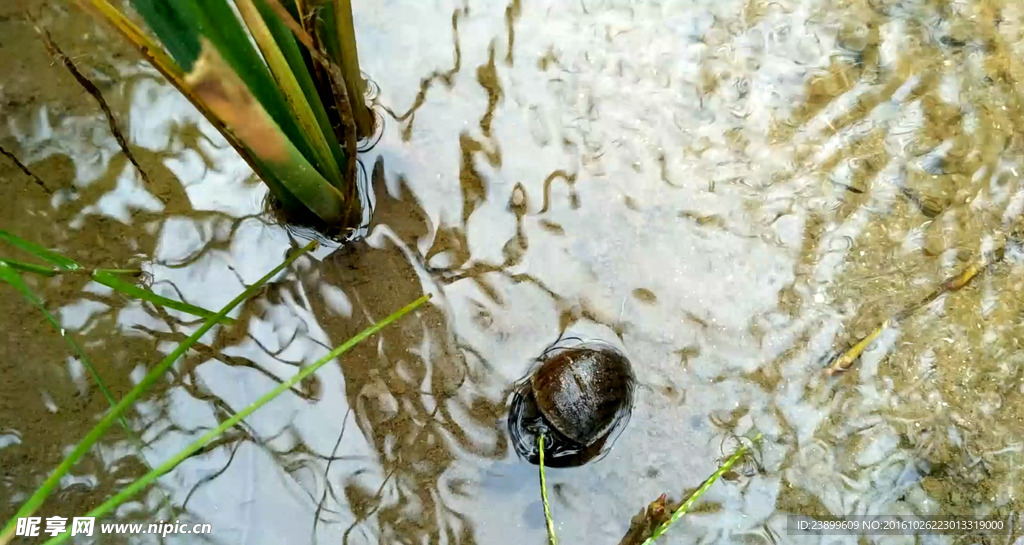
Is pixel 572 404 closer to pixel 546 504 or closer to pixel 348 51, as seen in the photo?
pixel 546 504

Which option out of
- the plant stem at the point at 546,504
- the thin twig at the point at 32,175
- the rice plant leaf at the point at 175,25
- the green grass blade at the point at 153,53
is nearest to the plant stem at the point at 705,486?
the plant stem at the point at 546,504

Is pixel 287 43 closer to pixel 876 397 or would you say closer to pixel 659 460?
pixel 659 460

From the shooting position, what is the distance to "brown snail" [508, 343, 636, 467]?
171 cm

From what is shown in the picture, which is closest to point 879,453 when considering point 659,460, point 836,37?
point 659,460

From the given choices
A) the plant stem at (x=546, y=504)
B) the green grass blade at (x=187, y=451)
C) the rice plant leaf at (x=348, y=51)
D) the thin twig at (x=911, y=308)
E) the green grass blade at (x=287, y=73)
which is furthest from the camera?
the thin twig at (x=911, y=308)

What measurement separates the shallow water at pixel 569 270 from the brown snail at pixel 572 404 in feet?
0.16

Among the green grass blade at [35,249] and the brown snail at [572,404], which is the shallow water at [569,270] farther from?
the green grass blade at [35,249]

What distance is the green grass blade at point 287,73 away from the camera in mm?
1179

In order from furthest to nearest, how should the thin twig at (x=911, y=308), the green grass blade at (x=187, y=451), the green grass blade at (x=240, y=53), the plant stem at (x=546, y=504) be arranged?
the thin twig at (x=911, y=308), the plant stem at (x=546, y=504), the green grass blade at (x=240, y=53), the green grass blade at (x=187, y=451)

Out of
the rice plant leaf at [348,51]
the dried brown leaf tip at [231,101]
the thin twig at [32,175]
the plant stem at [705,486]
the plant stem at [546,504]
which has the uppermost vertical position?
the thin twig at [32,175]

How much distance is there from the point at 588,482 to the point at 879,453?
82 cm

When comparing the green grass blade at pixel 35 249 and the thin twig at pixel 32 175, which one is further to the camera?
the thin twig at pixel 32 175

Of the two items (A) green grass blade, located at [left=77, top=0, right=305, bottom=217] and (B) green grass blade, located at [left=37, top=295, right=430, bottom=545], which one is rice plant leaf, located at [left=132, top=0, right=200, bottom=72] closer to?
(A) green grass blade, located at [left=77, top=0, right=305, bottom=217]

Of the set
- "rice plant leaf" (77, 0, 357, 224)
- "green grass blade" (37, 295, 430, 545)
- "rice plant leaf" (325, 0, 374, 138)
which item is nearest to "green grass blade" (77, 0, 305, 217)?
"rice plant leaf" (77, 0, 357, 224)
